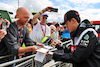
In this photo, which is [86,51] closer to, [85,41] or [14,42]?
[85,41]

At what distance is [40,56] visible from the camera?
5.49 feet

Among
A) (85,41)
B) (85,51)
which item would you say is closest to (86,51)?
(85,51)

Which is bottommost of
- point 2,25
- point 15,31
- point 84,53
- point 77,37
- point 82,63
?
point 82,63

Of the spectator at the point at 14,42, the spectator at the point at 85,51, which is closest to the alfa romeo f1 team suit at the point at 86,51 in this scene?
the spectator at the point at 85,51

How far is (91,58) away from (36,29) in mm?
2227

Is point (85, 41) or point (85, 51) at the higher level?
point (85, 41)

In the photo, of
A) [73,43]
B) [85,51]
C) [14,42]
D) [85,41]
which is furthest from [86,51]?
[14,42]

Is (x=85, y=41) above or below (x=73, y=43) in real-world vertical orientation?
above

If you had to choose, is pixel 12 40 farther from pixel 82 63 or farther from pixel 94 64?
pixel 94 64

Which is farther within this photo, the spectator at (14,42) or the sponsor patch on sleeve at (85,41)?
the spectator at (14,42)

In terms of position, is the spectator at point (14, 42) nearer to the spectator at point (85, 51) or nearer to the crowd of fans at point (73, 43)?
the crowd of fans at point (73, 43)

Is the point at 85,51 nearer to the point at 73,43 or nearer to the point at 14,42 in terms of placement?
the point at 73,43

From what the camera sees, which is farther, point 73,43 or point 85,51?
point 73,43

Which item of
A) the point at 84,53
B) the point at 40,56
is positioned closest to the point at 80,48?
the point at 84,53
